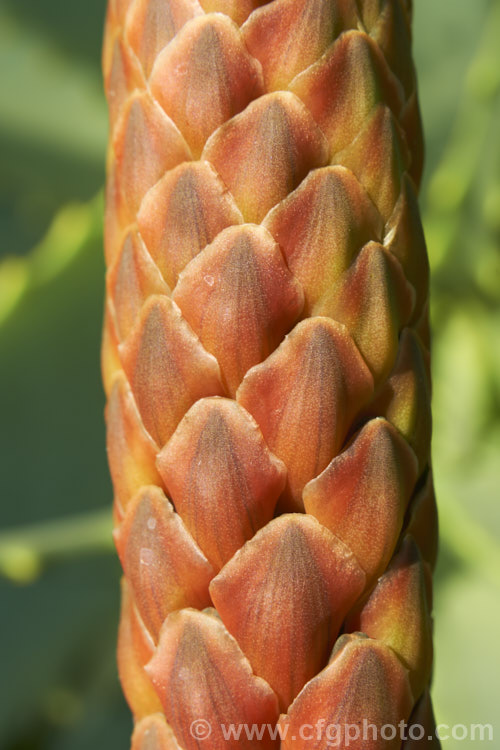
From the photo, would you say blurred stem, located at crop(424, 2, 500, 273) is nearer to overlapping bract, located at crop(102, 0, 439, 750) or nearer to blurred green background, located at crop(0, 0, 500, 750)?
blurred green background, located at crop(0, 0, 500, 750)

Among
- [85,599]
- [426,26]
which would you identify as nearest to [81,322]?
[85,599]

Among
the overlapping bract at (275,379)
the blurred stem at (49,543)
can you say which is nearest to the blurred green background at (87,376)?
the blurred stem at (49,543)

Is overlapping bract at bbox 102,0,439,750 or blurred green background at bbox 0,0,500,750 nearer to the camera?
overlapping bract at bbox 102,0,439,750

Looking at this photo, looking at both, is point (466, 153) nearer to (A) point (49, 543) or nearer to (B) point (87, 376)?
(B) point (87, 376)

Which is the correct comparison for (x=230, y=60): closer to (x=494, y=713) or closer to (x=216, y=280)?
(x=216, y=280)

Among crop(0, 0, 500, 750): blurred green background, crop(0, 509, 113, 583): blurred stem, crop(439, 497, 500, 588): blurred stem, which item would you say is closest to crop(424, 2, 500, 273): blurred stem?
crop(0, 0, 500, 750): blurred green background

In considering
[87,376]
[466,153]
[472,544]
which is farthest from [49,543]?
[466,153]

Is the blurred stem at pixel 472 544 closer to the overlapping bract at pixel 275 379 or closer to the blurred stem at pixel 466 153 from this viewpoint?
the blurred stem at pixel 466 153
